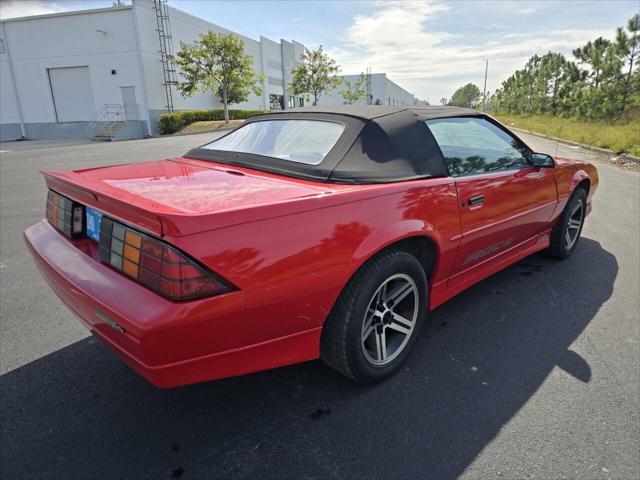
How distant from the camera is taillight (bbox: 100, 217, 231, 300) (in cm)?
155

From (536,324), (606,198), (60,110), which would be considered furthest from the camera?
(60,110)

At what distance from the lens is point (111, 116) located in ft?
85.4

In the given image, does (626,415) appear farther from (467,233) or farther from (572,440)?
(467,233)

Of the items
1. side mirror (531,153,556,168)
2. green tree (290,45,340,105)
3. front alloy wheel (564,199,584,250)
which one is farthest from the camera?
green tree (290,45,340,105)

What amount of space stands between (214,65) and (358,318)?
96.6 ft

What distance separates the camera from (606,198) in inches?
285

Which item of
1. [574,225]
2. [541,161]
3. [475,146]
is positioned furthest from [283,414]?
[574,225]

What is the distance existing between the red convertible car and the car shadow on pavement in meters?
0.26

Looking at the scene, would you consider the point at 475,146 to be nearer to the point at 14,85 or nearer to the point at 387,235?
the point at 387,235

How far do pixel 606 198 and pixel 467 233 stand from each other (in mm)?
6163

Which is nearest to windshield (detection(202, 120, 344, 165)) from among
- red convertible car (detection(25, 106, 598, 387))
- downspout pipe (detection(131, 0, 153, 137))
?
red convertible car (detection(25, 106, 598, 387))

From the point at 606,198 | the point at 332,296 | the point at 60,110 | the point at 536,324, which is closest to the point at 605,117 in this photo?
the point at 606,198

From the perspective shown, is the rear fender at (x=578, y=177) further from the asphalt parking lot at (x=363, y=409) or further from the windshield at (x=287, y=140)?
the windshield at (x=287, y=140)

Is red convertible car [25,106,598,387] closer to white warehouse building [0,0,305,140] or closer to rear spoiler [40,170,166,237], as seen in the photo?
rear spoiler [40,170,166,237]
